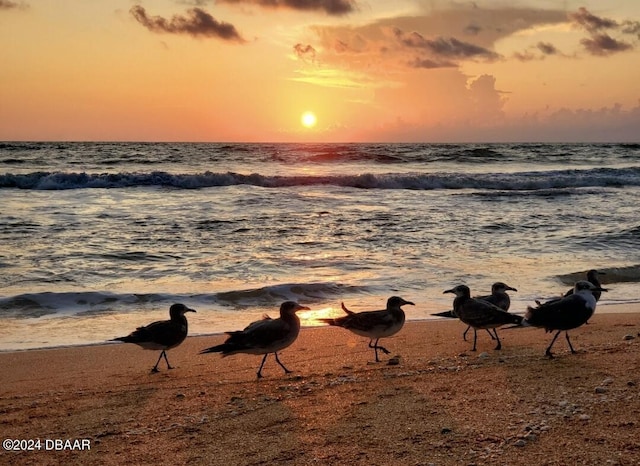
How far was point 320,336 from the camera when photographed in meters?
8.79

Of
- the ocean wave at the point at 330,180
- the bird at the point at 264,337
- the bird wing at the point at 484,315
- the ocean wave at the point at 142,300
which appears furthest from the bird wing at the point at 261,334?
the ocean wave at the point at 330,180

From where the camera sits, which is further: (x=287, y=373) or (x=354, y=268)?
(x=354, y=268)

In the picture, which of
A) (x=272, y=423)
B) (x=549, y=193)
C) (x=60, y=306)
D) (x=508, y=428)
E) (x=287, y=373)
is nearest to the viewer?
(x=508, y=428)

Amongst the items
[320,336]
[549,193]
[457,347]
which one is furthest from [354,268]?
[549,193]

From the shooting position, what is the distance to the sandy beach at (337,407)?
4453mm

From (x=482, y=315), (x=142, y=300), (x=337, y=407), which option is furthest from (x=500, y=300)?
(x=142, y=300)

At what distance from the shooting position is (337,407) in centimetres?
539

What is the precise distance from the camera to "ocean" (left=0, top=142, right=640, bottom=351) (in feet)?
35.1

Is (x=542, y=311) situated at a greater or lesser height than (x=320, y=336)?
greater

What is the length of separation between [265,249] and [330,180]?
21.6 meters

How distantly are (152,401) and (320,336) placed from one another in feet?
10.8

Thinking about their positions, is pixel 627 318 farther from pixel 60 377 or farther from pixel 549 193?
pixel 549 193

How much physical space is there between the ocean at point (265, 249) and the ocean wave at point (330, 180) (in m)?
0.18

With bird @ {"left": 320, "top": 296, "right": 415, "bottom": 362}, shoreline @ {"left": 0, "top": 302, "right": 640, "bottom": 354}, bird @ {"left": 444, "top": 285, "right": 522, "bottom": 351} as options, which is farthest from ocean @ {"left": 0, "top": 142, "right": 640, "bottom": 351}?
bird @ {"left": 320, "top": 296, "right": 415, "bottom": 362}
